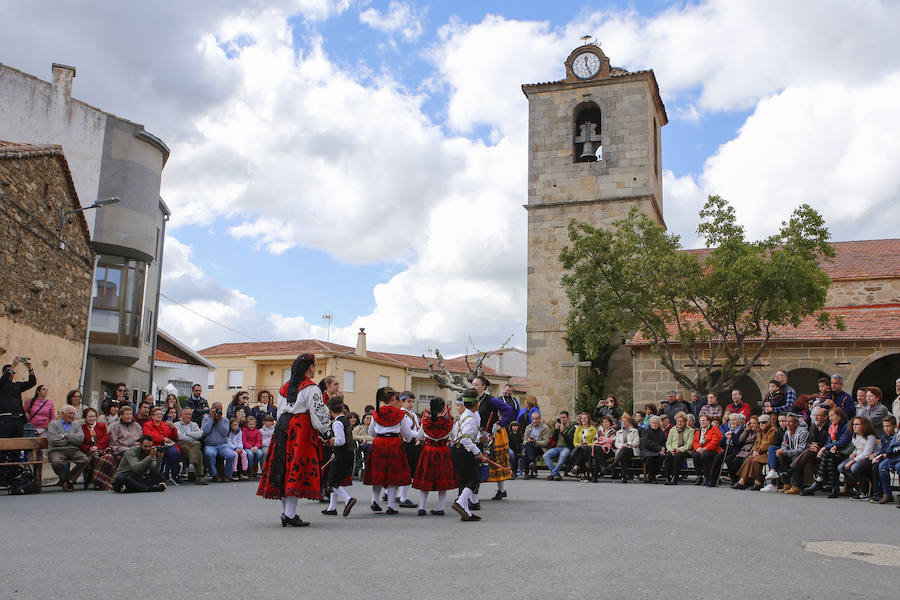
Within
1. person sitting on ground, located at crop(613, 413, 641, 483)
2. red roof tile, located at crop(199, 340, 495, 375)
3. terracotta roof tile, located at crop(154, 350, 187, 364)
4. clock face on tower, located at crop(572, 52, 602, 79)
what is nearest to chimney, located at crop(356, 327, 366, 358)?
red roof tile, located at crop(199, 340, 495, 375)

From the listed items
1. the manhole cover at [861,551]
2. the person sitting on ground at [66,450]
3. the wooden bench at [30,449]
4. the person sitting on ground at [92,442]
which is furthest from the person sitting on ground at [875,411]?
the wooden bench at [30,449]

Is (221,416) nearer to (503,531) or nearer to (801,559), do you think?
(503,531)

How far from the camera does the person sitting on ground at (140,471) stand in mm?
11234

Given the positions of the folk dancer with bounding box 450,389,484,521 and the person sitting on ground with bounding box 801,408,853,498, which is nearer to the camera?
the folk dancer with bounding box 450,389,484,521

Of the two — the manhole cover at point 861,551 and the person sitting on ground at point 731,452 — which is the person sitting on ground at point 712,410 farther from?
the manhole cover at point 861,551

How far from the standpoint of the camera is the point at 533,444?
16141 mm

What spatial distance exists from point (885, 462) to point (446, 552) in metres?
7.65

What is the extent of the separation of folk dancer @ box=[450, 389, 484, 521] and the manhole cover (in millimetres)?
3471

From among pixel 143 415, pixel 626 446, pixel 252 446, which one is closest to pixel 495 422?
pixel 626 446

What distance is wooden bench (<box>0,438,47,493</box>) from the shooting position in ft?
35.1

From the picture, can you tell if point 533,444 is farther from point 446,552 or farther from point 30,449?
point 446,552

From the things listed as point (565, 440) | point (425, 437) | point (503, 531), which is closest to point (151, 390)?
point (565, 440)

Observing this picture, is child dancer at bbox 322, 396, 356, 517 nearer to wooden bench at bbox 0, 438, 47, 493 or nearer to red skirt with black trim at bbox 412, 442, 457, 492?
red skirt with black trim at bbox 412, 442, 457, 492

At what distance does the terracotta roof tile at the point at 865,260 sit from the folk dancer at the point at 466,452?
65.6 feet
